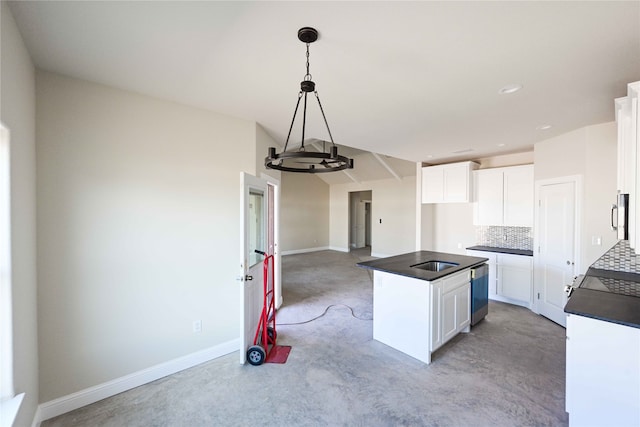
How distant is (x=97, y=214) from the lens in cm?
219

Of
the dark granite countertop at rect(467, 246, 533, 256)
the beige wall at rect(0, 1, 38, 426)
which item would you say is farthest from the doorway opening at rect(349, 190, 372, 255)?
the beige wall at rect(0, 1, 38, 426)

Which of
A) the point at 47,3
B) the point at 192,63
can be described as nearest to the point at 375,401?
the point at 192,63

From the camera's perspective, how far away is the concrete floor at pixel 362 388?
6.54ft

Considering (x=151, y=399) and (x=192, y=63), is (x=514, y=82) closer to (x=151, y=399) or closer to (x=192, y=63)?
(x=192, y=63)

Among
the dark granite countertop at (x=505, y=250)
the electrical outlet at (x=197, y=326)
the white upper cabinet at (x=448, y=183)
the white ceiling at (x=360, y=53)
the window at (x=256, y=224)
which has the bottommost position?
the electrical outlet at (x=197, y=326)

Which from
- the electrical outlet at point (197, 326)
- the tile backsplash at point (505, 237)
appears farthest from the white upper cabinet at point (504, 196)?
the electrical outlet at point (197, 326)

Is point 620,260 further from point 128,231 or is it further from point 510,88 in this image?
point 128,231

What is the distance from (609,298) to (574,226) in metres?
1.92

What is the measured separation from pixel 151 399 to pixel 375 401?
1.86 meters

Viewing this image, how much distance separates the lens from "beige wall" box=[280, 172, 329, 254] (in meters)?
9.01

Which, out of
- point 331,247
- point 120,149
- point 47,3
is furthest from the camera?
point 331,247

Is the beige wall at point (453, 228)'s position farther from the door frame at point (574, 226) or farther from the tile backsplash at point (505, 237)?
the door frame at point (574, 226)

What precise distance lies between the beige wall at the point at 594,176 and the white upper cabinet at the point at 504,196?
0.83 metres

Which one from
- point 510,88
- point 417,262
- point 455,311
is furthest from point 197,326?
point 510,88
